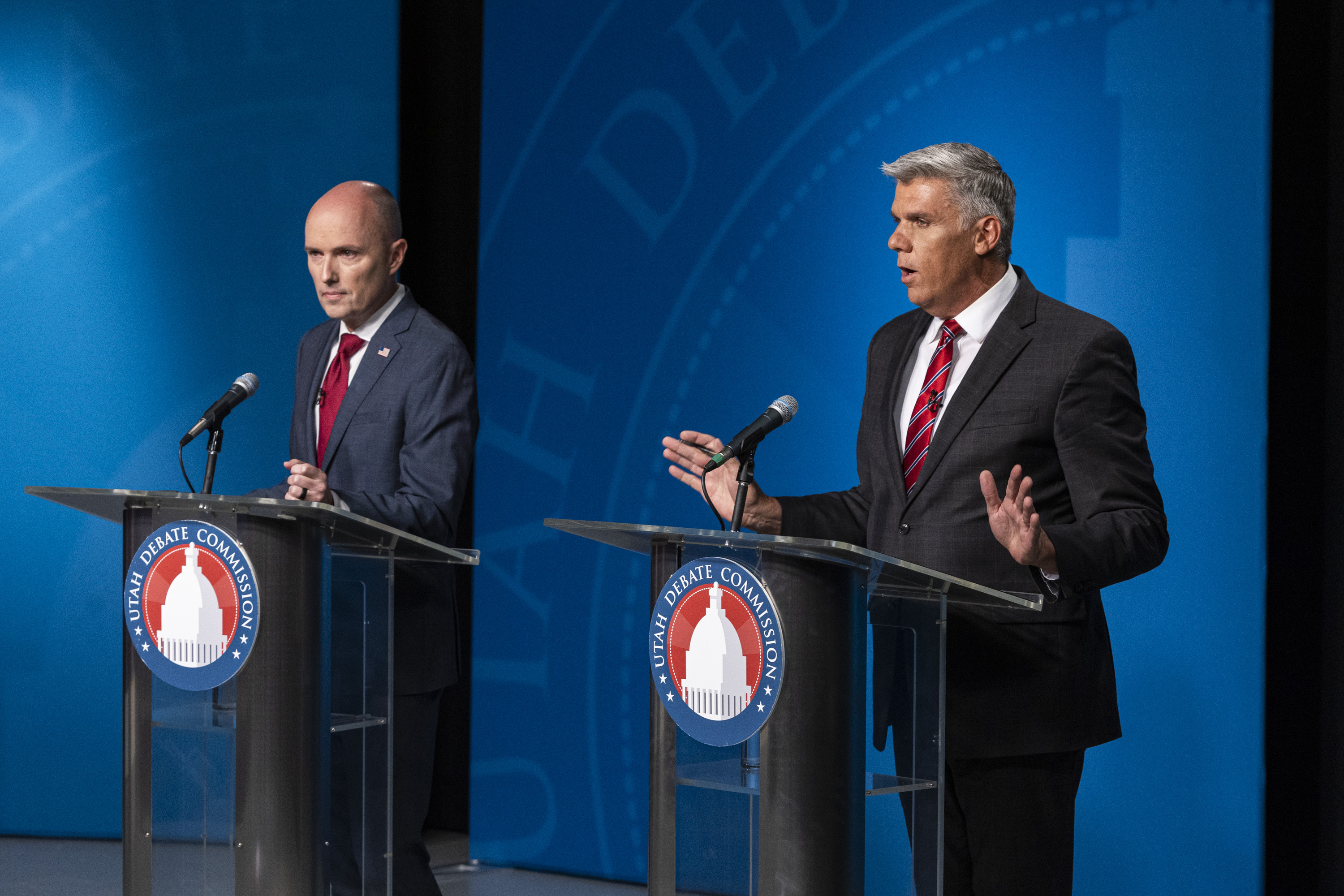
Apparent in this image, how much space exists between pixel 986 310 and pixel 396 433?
4.48 ft

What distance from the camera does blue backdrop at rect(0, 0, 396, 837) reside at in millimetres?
4641

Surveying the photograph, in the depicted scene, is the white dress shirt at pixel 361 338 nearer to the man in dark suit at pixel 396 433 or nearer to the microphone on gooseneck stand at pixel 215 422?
the man in dark suit at pixel 396 433

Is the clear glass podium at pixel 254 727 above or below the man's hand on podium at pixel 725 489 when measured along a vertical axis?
below

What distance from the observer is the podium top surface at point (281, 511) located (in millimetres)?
2402

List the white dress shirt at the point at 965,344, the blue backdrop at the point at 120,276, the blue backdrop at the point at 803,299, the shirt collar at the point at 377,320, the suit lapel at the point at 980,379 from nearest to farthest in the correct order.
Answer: the suit lapel at the point at 980,379
the white dress shirt at the point at 965,344
the shirt collar at the point at 377,320
the blue backdrop at the point at 803,299
the blue backdrop at the point at 120,276

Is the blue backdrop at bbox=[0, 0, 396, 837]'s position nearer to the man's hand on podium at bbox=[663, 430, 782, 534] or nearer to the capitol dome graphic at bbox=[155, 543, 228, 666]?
the capitol dome graphic at bbox=[155, 543, 228, 666]

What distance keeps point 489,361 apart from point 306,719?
230cm

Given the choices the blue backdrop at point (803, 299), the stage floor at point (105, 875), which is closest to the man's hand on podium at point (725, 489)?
the blue backdrop at point (803, 299)

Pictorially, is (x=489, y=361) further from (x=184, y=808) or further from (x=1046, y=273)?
(x=184, y=808)

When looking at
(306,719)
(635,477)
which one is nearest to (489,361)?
(635,477)

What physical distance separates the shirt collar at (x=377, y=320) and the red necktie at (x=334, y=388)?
0.02m

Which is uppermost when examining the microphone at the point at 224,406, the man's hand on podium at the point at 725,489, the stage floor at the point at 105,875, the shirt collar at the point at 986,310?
the shirt collar at the point at 986,310

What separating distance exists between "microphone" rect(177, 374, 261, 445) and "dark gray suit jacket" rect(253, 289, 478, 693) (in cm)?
26

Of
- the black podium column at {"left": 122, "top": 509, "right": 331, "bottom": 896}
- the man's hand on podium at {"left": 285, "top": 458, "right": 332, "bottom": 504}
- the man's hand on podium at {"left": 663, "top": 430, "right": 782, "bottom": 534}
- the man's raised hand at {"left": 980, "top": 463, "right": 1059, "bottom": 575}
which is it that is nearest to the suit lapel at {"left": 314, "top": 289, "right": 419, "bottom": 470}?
the man's hand on podium at {"left": 285, "top": 458, "right": 332, "bottom": 504}
